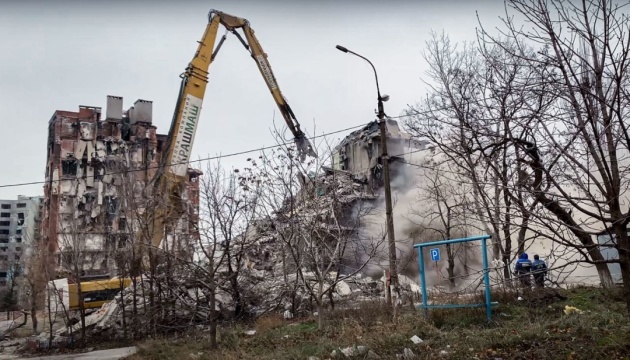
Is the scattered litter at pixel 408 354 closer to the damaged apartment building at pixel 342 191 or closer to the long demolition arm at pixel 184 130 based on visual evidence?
the damaged apartment building at pixel 342 191

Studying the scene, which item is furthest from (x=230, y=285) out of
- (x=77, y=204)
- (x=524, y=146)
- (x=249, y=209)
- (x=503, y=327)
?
(x=77, y=204)

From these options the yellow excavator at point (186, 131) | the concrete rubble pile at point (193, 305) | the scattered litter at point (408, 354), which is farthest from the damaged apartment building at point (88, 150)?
the scattered litter at point (408, 354)

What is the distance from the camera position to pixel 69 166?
183 feet

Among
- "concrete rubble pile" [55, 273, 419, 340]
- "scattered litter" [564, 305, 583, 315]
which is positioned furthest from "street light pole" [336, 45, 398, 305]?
"concrete rubble pile" [55, 273, 419, 340]

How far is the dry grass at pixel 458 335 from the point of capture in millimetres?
7749

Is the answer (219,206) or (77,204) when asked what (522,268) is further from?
(77,204)

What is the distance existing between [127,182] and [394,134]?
49.0ft

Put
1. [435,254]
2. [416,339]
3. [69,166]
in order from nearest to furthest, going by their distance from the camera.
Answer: [416,339]
[435,254]
[69,166]

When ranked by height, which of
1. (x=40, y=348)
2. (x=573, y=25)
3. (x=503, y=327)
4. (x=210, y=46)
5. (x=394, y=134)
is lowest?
(x=40, y=348)

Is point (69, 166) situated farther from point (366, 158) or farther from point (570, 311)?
point (570, 311)

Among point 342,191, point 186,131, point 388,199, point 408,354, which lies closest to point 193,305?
point 186,131

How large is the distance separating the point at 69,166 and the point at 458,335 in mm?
55754

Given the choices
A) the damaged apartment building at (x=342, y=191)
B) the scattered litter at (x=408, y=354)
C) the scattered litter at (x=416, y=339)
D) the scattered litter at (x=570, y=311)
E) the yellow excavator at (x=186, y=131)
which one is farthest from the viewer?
the yellow excavator at (x=186, y=131)

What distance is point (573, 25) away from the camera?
5.49 metres
